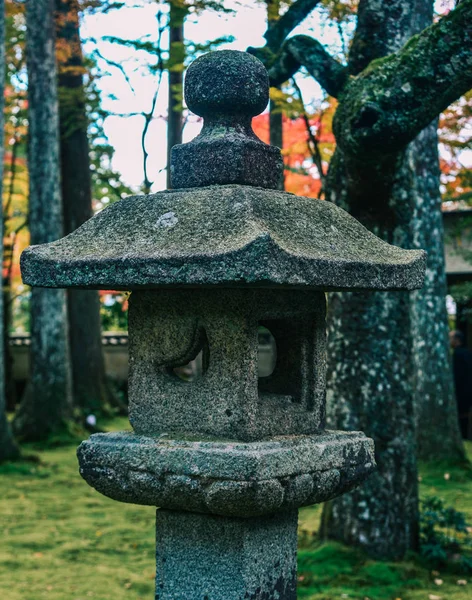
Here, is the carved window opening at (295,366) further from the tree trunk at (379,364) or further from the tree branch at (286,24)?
the tree branch at (286,24)

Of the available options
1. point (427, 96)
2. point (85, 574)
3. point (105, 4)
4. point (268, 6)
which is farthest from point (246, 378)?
point (105, 4)

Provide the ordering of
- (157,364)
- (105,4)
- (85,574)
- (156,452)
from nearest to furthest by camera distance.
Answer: (156,452) → (157,364) → (85,574) → (105,4)

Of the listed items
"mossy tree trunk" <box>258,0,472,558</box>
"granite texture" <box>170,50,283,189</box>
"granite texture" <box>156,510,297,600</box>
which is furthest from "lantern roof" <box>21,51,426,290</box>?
"mossy tree trunk" <box>258,0,472,558</box>

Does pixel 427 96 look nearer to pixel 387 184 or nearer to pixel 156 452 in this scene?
pixel 387 184

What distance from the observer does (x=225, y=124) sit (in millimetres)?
3748

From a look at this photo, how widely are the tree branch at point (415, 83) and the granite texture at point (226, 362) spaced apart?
1.49 m

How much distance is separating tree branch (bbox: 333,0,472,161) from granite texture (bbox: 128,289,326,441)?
1493 millimetres

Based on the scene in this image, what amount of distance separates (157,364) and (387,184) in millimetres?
3064

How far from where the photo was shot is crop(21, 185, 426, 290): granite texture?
305 centimetres

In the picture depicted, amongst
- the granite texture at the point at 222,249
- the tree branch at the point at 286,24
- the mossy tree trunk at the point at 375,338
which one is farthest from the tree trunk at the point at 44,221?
the granite texture at the point at 222,249

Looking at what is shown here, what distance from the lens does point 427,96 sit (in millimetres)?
4809

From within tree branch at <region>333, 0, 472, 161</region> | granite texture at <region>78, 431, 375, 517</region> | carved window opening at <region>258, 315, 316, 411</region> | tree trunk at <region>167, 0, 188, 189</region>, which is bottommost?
granite texture at <region>78, 431, 375, 517</region>

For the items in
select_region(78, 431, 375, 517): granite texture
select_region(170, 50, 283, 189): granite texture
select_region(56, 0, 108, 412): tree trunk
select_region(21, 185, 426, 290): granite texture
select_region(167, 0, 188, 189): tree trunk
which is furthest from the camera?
select_region(56, 0, 108, 412): tree trunk

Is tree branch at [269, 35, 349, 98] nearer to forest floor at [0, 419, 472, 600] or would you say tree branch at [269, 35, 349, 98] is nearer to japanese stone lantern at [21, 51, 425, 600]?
japanese stone lantern at [21, 51, 425, 600]
